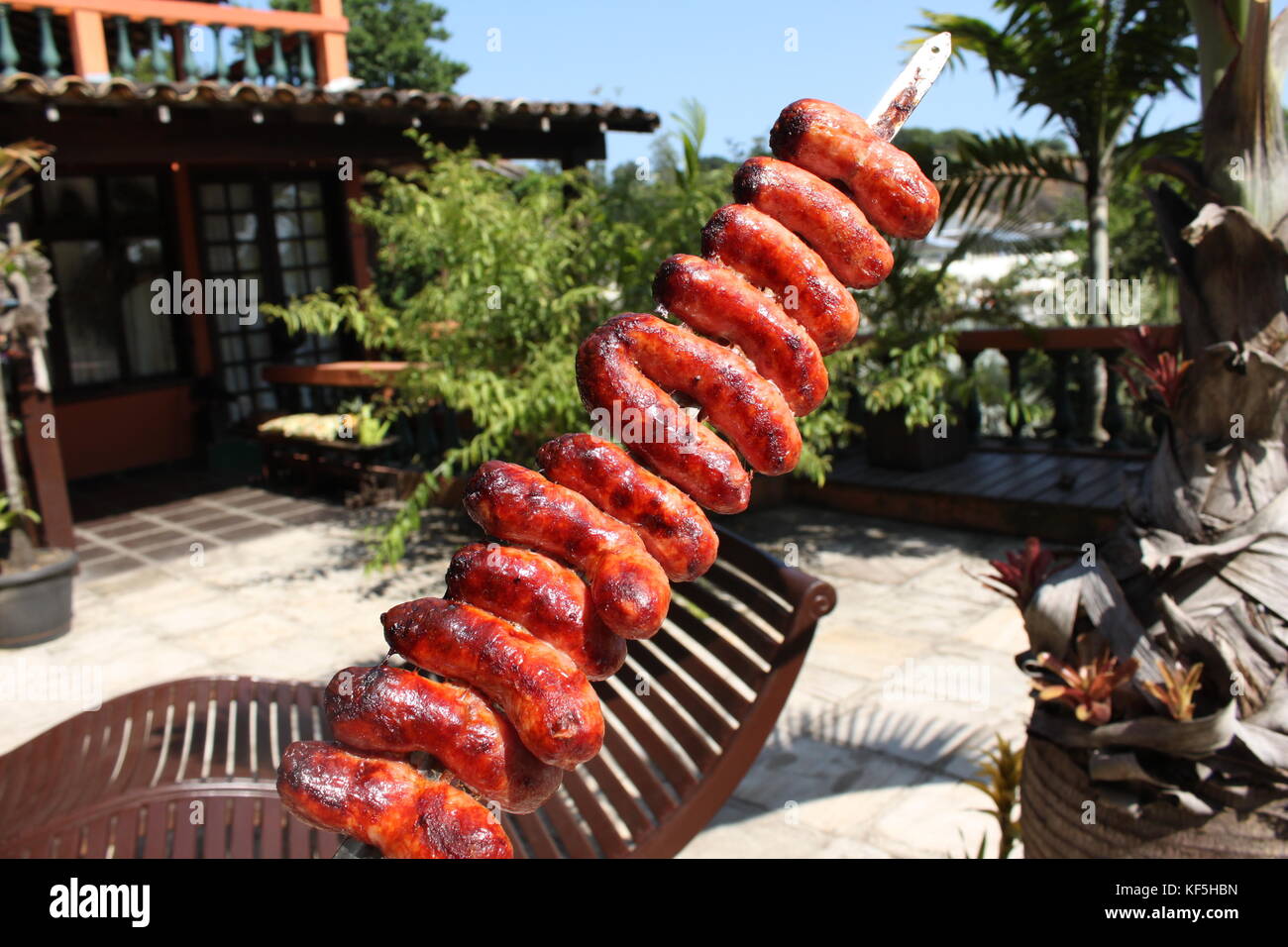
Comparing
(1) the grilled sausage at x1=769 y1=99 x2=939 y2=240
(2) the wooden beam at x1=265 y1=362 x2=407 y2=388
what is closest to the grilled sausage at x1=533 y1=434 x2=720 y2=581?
(1) the grilled sausage at x1=769 y1=99 x2=939 y2=240

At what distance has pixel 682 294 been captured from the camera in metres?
1.23

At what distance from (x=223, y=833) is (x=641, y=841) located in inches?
41.9

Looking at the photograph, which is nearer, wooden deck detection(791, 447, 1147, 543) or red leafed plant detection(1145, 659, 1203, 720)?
red leafed plant detection(1145, 659, 1203, 720)

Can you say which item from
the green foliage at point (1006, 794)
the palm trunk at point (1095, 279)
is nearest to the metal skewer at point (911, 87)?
the green foliage at point (1006, 794)

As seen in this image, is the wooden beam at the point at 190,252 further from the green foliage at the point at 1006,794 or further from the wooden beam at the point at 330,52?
the green foliage at the point at 1006,794

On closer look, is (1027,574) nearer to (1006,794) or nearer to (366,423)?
(1006,794)

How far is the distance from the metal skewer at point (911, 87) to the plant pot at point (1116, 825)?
1.56 meters

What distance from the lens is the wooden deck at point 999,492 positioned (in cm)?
660

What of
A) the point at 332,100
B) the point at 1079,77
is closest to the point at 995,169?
the point at 1079,77

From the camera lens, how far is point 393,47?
30.5 meters

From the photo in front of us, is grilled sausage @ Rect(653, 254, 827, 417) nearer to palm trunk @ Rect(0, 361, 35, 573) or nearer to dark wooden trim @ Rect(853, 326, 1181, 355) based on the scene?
dark wooden trim @ Rect(853, 326, 1181, 355)

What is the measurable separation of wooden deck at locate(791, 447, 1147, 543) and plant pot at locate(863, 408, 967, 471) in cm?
8

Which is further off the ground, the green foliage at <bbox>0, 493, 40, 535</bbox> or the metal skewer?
the metal skewer

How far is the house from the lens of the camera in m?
7.50
